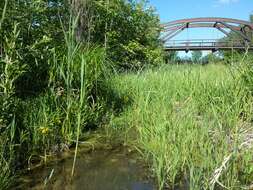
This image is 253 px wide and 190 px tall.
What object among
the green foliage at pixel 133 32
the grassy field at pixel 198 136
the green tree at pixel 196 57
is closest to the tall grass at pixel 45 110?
the grassy field at pixel 198 136

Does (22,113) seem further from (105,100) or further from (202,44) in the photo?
(202,44)

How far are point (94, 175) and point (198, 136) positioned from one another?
1037mm

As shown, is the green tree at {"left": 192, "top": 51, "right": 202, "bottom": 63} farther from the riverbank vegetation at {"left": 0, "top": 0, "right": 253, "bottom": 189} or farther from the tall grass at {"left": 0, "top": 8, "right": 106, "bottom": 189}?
the tall grass at {"left": 0, "top": 8, "right": 106, "bottom": 189}

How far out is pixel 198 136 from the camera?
3.48 metres

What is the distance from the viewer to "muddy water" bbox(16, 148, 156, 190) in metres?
3.34

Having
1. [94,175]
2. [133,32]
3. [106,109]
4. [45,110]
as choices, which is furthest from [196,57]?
[133,32]

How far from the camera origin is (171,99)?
15.6ft

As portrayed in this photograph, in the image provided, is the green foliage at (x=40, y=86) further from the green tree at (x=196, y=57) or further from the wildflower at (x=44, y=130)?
the green tree at (x=196, y=57)

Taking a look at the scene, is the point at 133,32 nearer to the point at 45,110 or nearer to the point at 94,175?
the point at 45,110

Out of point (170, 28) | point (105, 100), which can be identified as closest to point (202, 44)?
point (170, 28)

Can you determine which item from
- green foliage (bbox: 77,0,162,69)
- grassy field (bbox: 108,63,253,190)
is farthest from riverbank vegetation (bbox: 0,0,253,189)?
green foliage (bbox: 77,0,162,69)

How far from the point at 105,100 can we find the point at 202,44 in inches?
1834

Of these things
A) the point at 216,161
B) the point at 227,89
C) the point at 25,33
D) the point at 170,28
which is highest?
the point at 170,28

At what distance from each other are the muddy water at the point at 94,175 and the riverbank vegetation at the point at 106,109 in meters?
0.15
